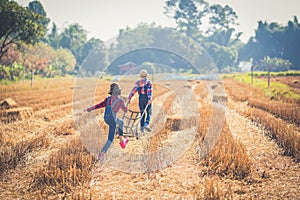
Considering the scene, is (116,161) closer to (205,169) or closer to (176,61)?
(205,169)

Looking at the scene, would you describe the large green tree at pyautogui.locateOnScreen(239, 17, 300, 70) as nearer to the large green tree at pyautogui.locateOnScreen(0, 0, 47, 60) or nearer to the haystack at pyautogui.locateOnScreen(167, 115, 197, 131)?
the large green tree at pyautogui.locateOnScreen(0, 0, 47, 60)

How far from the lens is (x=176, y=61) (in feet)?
42.3

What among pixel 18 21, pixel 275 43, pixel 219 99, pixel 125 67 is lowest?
pixel 219 99

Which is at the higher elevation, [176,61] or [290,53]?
[290,53]

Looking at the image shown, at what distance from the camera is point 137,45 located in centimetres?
1439

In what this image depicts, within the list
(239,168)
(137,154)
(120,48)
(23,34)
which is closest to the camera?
(239,168)

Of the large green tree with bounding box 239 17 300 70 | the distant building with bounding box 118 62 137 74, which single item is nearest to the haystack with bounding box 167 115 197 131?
the distant building with bounding box 118 62 137 74

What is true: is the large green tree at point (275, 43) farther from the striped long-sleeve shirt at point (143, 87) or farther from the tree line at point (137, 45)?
the striped long-sleeve shirt at point (143, 87)

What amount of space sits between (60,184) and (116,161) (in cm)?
121

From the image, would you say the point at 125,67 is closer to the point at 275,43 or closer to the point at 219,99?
the point at 219,99

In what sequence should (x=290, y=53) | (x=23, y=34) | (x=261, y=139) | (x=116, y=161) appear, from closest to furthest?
(x=116, y=161) → (x=261, y=139) → (x=23, y=34) → (x=290, y=53)

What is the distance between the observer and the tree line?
12.0m

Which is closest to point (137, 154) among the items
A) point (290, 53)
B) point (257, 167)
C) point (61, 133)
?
point (257, 167)

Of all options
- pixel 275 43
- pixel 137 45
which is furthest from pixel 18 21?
pixel 275 43
